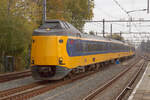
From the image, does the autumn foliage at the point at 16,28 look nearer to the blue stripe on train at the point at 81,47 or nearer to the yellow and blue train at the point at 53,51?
the blue stripe on train at the point at 81,47

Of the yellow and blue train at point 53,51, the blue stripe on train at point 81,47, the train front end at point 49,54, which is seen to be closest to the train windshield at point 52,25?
the yellow and blue train at point 53,51

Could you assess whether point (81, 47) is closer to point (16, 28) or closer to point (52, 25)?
point (52, 25)

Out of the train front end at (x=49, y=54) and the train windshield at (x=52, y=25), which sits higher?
the train windshield at (x=52, y=25)

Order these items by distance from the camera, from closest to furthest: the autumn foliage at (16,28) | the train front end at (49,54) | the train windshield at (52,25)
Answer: the train front end at (49,54) < the train windshield at (52,25) < the autumn foliage at (16,28)

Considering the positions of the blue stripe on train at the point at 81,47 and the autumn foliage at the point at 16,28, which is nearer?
the blue stripe on train at the point at 81,47

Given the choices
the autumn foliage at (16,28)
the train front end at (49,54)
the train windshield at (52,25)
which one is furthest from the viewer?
the autumn foliage at (16,28)

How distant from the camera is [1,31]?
1928cm

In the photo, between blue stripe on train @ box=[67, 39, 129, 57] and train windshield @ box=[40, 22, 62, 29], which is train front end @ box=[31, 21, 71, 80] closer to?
train windshield @ box=[40, 22, 62, 29]

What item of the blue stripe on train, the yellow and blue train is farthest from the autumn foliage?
the yellow and blue train

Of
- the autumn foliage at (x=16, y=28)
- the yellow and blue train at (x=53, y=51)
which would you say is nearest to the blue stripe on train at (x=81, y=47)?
the yellow and blue train at (x=53, y=51)

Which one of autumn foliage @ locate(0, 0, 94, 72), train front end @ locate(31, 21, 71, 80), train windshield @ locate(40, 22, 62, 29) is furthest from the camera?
autumn foliage @ locate(0, 0, 94, 72)

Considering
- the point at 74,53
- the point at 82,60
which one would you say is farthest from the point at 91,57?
the point at 74,53

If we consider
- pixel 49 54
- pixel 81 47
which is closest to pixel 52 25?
pixel 49 54

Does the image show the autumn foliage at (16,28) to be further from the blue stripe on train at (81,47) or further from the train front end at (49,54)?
the train front end at (49,54)
